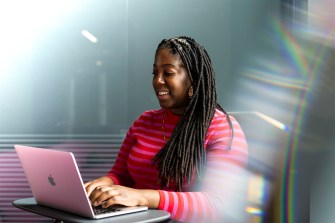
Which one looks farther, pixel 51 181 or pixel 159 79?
pixel 159 79

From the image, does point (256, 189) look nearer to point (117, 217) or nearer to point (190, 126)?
point (190, 126)

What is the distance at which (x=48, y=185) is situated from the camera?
66.1 inches

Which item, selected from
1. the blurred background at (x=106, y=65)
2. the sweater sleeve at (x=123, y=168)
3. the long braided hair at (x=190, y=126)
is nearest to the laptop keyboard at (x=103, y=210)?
the long braided hair at (x=190, y=126)

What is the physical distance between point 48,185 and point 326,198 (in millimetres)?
1302

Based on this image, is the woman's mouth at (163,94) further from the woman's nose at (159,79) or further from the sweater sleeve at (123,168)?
the sweater sleeve at (123,168)

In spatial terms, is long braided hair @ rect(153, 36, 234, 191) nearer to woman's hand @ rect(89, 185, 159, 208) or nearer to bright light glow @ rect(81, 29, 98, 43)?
woman's hand @ rect(89, 185, 159, 208)

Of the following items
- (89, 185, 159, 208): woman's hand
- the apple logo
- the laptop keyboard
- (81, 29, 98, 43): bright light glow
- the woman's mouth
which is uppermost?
(81, 29, 98, 43): bright light glow

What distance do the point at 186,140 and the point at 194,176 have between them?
0.14 m

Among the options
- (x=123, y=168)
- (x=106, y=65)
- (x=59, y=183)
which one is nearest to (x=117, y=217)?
(x=59, y=183)

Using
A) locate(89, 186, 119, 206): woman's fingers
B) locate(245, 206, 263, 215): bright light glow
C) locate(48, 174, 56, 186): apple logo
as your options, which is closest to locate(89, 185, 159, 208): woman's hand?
locate(89, 186, 119, 206): woman's fingers

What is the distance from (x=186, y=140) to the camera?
79.7 inches

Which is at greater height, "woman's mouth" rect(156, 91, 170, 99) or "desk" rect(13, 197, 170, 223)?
"woman's mouth" rect(156, 91, 170, 99)

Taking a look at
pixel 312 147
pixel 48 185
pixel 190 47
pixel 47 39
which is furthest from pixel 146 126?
pixel 47 39

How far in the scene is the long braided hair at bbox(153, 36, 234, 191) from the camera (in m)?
1.99
